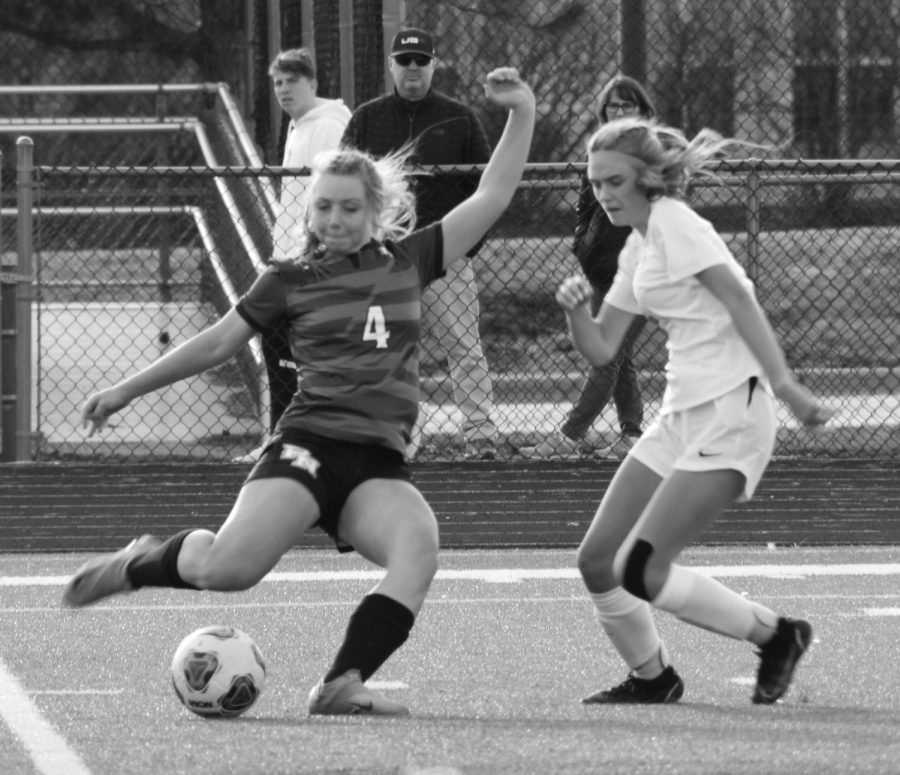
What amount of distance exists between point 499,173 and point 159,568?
1.40m

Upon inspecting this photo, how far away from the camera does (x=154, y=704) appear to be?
480cm

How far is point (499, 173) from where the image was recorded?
514 cm

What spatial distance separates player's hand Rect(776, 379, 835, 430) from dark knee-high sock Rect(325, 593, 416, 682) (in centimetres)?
107

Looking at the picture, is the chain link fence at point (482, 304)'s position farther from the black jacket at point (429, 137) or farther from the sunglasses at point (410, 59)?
the sunglasses at point (410, 59)

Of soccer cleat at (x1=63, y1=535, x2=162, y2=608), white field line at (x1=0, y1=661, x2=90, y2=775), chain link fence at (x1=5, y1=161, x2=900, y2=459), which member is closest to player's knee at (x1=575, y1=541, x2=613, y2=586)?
soccer cleat at (x1=63, y1=535, x2=162, y2=608)

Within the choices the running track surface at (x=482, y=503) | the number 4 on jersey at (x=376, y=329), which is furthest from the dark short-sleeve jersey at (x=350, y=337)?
the running track surface at (x=482, y=503)

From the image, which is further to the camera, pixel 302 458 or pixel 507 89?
pixel 507 89

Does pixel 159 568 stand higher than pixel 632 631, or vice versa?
pixel 159 568

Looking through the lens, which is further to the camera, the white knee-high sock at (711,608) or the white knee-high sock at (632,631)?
the white knee-high sock at (632,631)

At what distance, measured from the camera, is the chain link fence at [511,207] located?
38.5ft

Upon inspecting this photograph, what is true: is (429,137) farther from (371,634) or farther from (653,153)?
(371,634)

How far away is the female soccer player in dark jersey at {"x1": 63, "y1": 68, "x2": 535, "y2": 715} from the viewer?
15.3ft

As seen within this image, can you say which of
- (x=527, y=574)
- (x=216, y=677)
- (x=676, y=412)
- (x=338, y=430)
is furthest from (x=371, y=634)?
(x=527, y=574)

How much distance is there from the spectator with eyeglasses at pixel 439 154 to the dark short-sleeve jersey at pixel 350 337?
4.34 metres
